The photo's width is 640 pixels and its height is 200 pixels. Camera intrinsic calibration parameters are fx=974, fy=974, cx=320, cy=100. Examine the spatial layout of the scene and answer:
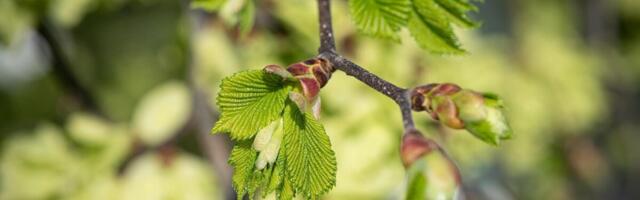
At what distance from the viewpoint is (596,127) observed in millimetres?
1741

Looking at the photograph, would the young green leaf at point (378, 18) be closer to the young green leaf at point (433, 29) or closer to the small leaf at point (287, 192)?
the young green leaf at point (433, 29)

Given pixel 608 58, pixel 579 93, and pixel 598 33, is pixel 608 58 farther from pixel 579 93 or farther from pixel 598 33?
pixel 579 93

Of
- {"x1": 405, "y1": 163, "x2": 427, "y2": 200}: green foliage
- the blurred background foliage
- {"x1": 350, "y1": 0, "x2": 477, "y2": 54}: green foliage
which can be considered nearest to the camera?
{"x1": 405, "y1": 163, "x2": 427, "y2": 200}: green foliage

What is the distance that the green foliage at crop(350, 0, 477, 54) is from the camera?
52 centimetres

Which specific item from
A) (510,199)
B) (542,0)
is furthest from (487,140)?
(542,0)

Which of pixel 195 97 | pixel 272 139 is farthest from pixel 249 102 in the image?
pixel 195 97

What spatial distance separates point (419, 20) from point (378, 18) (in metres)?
0.02

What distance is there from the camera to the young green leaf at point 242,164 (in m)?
0.45

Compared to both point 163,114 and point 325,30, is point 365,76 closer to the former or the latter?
point 325,30

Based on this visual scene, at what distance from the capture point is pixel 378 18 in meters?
0.54

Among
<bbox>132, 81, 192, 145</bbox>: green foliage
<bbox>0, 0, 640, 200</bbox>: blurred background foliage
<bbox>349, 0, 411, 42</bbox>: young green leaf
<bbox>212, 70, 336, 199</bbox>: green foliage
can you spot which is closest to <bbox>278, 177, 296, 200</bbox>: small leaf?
<bbox>212, 70, 336, 199</bbox>: green foliage

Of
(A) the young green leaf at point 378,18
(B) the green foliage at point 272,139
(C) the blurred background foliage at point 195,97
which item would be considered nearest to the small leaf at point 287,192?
(B) the green foliage at point 272,139

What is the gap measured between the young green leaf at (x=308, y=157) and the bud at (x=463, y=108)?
5cm

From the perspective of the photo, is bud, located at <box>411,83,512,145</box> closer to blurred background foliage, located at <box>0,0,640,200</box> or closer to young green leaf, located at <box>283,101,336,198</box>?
young green leaf, located at <box>283,101,336,198</box>
